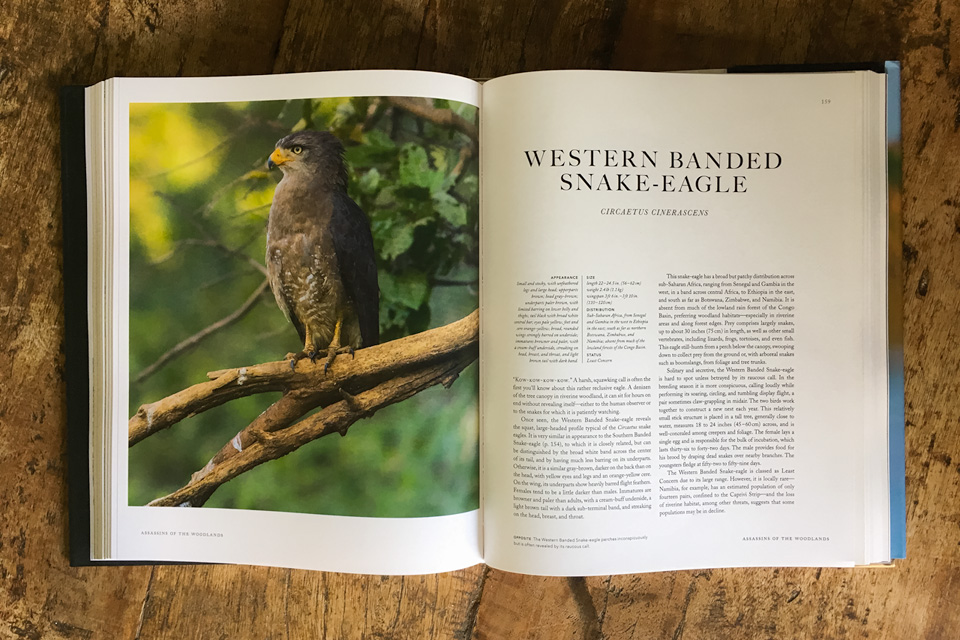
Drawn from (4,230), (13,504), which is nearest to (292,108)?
(4,230)

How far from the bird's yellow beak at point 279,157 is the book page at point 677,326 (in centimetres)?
17

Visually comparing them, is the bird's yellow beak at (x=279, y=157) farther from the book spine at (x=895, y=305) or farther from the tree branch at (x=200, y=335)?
the book spine at (x=895, y=305)

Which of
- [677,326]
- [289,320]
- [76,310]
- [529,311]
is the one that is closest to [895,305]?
[677,326]

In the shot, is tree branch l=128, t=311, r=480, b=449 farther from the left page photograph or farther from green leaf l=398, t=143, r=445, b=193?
green leaf l=398, t=143, r=445, b=193

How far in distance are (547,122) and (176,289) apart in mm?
360

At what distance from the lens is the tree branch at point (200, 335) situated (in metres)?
0.58

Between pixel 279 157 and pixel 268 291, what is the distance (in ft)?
0.39

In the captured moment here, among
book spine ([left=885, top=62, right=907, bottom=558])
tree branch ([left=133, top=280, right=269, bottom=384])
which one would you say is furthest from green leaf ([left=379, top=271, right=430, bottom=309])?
book spine ([left=885, top=62, right=907, bottom=558])

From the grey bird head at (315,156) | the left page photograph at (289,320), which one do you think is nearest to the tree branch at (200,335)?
the left page photograph at (289,320)

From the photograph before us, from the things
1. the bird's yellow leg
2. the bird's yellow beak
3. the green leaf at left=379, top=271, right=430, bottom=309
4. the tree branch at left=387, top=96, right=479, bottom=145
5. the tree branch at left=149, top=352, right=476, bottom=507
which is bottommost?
A: the tree branch at left=149, top=352, right=476, bottom=507

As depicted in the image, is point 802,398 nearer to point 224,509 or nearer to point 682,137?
point 682,137

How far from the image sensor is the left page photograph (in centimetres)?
56

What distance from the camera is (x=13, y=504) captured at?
600 millimetres

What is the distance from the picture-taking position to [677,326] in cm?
56
